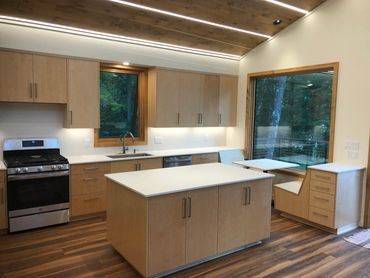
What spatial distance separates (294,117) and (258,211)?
249 centimetres

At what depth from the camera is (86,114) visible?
446 cm

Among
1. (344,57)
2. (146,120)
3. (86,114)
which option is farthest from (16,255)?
(344,57)

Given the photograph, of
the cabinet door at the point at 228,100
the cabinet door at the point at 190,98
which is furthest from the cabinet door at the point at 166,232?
the cabinet door at the point at 228,100

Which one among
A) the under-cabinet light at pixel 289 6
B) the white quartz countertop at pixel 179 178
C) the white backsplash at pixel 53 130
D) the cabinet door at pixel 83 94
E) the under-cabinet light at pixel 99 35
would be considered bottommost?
the white quartz countertop at pixel 179 178

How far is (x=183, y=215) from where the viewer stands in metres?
2.81

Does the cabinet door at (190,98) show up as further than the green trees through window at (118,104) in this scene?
Yes

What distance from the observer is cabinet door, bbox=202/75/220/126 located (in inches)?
226

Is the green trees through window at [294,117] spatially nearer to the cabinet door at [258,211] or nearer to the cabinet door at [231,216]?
the cabinet door at [258,211]

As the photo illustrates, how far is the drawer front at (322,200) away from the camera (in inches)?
154

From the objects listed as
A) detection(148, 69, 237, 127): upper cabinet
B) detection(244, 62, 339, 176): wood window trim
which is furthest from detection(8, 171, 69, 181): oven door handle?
detection(244, 62, 339, 176): wood window trim

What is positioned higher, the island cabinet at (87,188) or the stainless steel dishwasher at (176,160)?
the stainless steel dishwasher at (176,160)

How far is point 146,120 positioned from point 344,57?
3260 millimetres

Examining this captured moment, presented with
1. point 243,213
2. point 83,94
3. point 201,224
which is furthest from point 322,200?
point 83,94

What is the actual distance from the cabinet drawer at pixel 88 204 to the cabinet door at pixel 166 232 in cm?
194
